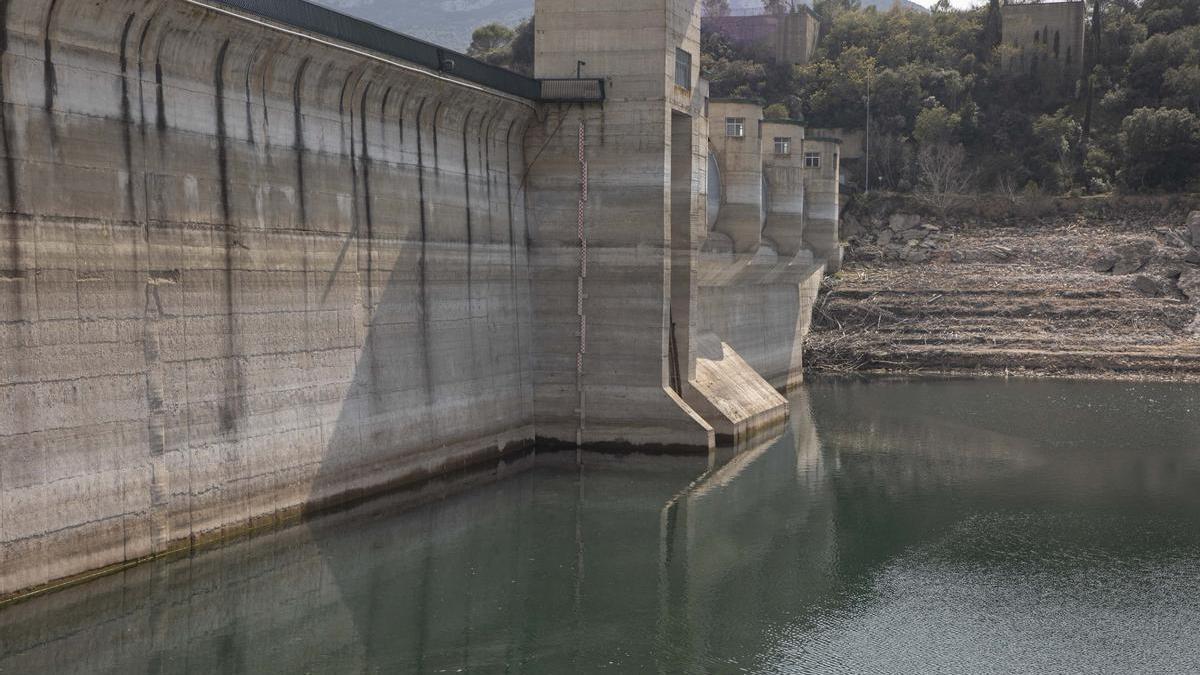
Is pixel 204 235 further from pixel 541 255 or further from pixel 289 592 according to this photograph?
pixel 541 255

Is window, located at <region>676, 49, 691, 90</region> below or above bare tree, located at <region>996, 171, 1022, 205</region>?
above

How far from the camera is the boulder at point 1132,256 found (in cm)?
5234

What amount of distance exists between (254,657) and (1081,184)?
6144cm

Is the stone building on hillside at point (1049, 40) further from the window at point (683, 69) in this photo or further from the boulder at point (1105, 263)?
the window at point (683, 69)

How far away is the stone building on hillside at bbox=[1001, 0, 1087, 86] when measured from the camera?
75.1 m

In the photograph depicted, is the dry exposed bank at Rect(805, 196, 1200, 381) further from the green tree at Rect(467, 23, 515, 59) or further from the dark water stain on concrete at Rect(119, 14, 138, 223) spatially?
the green tree at Rect(467, 23, 515, 59)

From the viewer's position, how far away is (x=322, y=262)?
21.8 meters

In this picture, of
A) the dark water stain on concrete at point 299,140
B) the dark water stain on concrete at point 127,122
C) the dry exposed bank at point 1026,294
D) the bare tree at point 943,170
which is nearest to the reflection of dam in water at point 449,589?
the dark water stain on concrete at point 127,122

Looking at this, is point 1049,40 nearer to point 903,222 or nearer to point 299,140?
point 903,222

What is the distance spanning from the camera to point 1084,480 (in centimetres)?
2683

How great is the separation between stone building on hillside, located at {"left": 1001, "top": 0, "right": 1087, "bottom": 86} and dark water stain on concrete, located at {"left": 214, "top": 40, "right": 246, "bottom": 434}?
66.7 meters

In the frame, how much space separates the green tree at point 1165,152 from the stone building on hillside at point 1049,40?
12.7 m

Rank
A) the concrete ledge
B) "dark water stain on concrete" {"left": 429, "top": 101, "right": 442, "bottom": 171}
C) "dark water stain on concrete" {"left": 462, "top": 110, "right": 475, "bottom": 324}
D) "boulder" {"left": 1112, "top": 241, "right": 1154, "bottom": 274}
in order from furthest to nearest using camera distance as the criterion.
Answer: "boulder" {"left": 1112, "top": 241, "right": 1154, "bottom": 274} → the concrete ledge → "dark water stain on concrete" {"left": 462, "top": 110, "right": 475, "bottom": 324} → "dark water stain on concrete" {"left": 429, "top": 101, "right": 442, "bottom": 171}

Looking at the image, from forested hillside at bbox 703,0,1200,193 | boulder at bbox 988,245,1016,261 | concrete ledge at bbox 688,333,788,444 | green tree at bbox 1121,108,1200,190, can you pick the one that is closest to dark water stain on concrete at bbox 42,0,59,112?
concrete ledge at bbox 688,333,788,444
